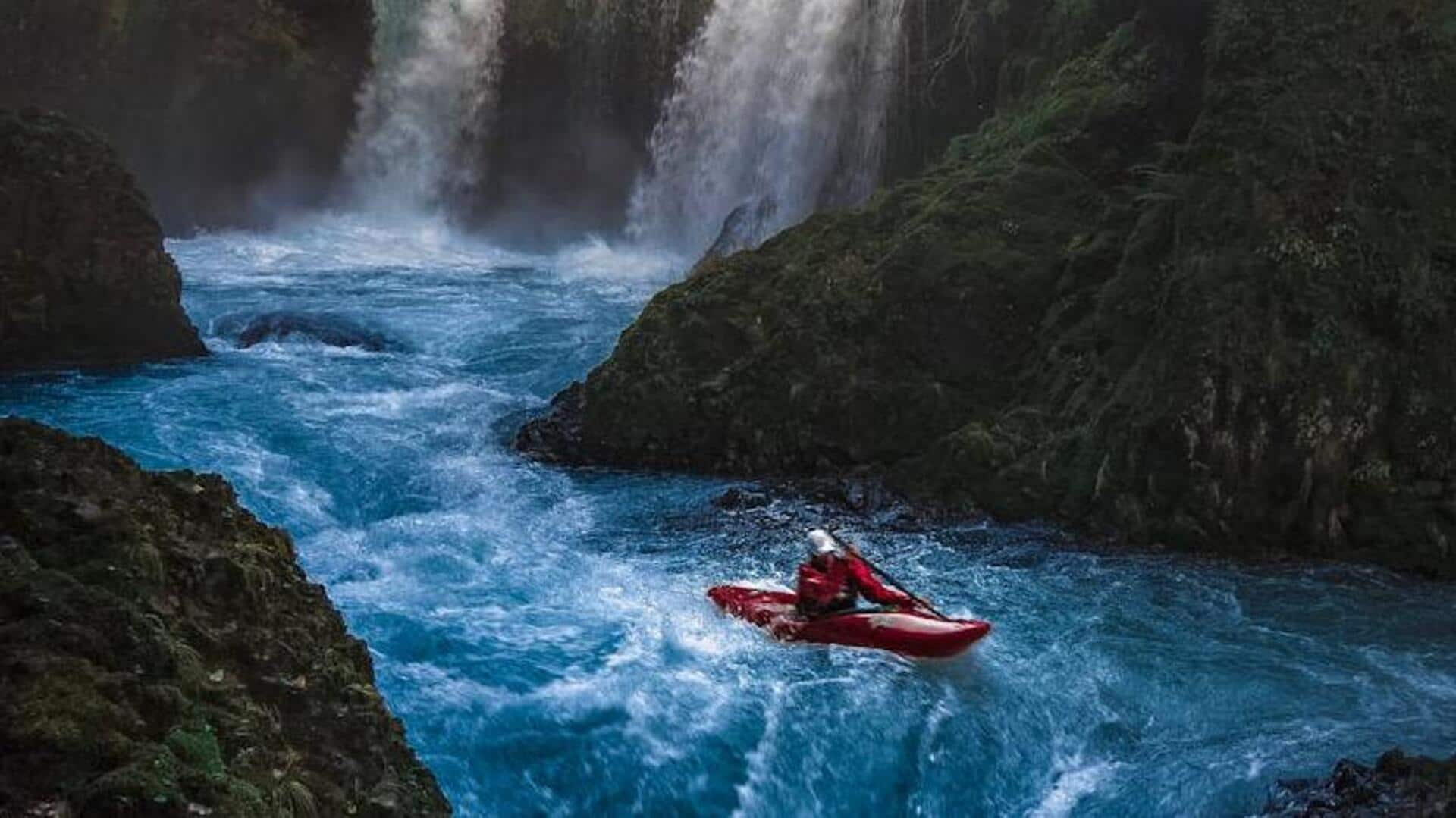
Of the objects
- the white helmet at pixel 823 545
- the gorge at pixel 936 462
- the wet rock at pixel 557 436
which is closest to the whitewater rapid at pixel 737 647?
the gorge at pixel 936 462

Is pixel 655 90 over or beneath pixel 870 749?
over

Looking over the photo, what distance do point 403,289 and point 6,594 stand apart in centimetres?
1822

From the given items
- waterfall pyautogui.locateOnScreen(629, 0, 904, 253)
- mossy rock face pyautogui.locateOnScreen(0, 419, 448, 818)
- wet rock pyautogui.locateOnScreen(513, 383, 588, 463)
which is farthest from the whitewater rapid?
waterfall pyautogui.locateOnScreen(629, 0, 904, 253)

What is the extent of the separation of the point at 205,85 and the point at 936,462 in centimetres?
2164

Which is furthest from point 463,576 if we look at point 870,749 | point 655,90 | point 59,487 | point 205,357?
point 655,90

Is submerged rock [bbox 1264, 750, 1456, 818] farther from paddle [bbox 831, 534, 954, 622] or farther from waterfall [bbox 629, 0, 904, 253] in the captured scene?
A: waterfall [bbox 629, 0, 904, 253]

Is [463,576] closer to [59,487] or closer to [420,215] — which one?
[59,487]

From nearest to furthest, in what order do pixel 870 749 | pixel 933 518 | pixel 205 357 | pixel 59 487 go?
pixel 59 487 → pixel 870 749 → pixel 933 518 → pixel 205 357

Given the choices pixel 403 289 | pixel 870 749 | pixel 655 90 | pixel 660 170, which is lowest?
pixel 870 749

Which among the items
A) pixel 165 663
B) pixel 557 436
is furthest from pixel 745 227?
pixel 165 663

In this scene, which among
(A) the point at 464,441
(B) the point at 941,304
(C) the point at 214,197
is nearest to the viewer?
(B) the point at 941,304

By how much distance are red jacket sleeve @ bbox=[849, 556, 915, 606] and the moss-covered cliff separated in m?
22.7

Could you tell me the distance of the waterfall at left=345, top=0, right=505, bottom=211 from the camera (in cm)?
2791

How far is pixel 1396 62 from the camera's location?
1170cm
